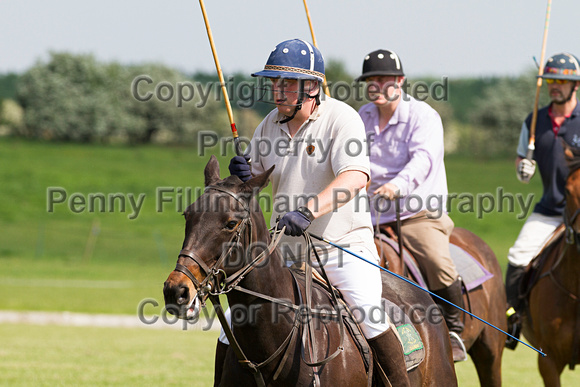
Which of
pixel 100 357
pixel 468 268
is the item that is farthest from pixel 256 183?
pixel 100 357

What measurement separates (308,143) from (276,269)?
0.86m

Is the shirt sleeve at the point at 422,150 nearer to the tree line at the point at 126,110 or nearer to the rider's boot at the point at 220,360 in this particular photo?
the rider's boot at the point at 220,360

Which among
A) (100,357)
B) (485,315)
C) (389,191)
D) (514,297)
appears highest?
(389,191)

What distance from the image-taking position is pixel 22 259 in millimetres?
28172

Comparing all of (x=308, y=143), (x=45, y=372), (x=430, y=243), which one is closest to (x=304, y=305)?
(x=308, y=143)

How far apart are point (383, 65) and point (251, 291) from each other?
11.2 ft

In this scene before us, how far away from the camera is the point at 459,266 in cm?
752

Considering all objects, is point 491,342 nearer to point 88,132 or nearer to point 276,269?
point 276,269

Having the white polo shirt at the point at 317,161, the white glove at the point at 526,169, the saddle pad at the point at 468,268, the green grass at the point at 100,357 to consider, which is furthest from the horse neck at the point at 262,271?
the green grass at the point at 100,357

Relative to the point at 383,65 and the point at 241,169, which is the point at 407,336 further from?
the point at 383,65

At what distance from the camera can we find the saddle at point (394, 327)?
4.64m

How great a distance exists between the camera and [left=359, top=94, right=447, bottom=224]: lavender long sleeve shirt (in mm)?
6801

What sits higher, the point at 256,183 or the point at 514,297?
the point at 256,183

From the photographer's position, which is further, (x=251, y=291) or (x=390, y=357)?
(x=390, y=357)
